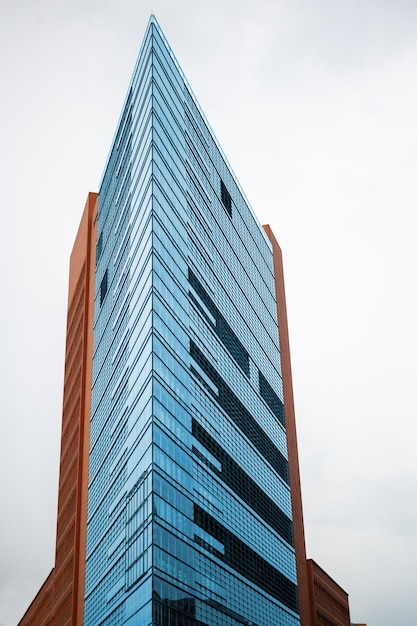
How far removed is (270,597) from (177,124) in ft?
159

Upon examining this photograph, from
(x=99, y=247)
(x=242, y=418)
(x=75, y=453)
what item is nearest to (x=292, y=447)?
(x=242, y=418)

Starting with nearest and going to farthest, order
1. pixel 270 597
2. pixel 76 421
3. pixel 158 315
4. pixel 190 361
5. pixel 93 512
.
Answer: pixel 158 315 → pixel 190 361 → pixel 93 512 → pixel 270 597 → pixel 76 421

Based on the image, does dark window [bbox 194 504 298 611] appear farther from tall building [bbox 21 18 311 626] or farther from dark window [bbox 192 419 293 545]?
dark window [bbox 192 419 293 545]

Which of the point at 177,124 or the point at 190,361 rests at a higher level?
the point at 177,124

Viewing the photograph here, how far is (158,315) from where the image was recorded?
2594 inches

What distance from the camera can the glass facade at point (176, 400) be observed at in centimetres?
6128

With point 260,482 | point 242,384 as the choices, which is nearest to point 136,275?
point 242,384

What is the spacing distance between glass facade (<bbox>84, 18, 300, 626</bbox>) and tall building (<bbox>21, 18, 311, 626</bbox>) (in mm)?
220

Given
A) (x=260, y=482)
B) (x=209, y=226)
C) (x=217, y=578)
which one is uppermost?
(x=209, y=226)

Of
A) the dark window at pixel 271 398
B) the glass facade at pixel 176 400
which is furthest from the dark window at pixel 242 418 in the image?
→ the dark window at pixel 271 398

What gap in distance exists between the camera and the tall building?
204ft

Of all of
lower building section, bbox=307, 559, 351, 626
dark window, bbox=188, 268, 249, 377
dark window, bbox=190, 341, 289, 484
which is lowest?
lower building section, bbox=307, 559, 351, 626

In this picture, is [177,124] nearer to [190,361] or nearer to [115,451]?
[190,361]

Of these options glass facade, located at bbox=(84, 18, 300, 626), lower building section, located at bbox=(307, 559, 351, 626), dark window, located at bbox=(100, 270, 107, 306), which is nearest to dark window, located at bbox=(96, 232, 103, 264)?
glass facade, located at bbox=(84, 18, 300, 626)
